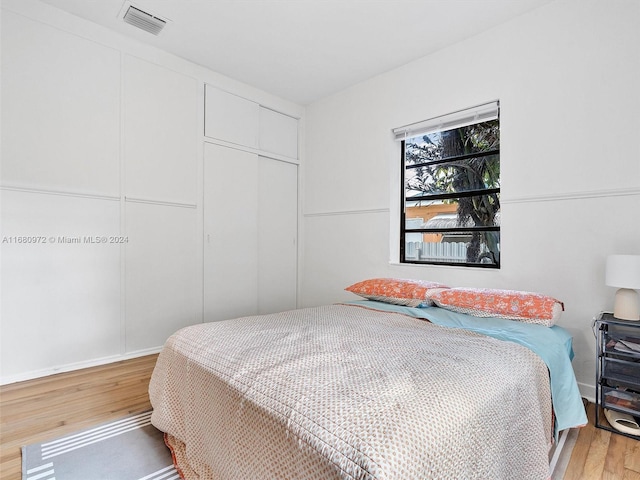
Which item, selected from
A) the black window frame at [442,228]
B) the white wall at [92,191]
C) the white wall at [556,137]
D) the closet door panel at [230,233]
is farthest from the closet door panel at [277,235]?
the black window frame at [442,228]

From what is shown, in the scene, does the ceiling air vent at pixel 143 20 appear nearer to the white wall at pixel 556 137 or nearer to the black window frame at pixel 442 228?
the white wall at pixel 556 137

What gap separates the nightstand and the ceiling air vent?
3.69 m

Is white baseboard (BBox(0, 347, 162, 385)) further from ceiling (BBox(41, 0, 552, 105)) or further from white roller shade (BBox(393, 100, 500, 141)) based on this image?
white roller shade (BBox(393, 100, 500, 141))

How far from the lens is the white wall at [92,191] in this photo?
2.37m

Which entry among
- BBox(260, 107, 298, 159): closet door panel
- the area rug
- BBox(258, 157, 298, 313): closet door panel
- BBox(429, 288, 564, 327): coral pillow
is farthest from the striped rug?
BBox(260, 107, 298, 159): closet door panel

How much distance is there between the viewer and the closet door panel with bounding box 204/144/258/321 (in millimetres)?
3385

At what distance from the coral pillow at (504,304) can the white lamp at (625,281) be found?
0.27 meters

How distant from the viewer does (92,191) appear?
2.69 m

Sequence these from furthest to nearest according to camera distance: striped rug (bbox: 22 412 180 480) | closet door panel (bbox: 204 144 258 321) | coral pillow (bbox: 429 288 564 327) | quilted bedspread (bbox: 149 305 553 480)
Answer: closet door panel (bbox: 204 144 258 321), coral pillow (bbox: 429 288 564 327), striped rug (bbox: 22 412 180 480), quilted bedspread (bbox: 149 305 553 480)

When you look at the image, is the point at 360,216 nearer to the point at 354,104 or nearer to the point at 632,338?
the point at 354,104

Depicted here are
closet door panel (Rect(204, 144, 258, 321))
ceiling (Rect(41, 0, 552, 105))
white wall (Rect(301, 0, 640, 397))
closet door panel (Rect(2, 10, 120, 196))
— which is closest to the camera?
white wall (Rect(301, 0, 640, 397))

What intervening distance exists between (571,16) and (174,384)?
3310 millimetres

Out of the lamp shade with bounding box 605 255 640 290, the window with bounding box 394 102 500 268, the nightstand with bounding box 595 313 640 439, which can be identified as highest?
the window with bounding box 394 102 500 268

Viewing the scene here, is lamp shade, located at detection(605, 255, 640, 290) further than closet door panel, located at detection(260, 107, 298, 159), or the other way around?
closet door panel, located at detection(260, 107, 298, 159)
